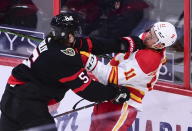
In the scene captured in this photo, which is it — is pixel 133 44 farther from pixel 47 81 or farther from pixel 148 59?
pixel 47 81

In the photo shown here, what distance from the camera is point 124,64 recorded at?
4117 millimetres

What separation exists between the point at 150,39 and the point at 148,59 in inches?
5.3

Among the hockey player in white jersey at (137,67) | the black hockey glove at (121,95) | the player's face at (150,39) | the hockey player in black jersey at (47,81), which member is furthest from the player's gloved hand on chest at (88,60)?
the player's face at (150,39)

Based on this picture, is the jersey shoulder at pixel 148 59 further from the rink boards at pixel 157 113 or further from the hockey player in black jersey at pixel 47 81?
the rink boards at pixel 157 113

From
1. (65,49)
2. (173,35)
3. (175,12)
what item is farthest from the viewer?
(175,12)

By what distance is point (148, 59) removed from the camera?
13.3ft

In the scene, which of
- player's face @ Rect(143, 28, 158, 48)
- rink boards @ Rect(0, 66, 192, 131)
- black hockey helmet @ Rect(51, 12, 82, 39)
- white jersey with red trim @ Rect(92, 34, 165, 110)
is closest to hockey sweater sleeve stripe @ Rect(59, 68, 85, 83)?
black hockey helmet @ Rect(51, 12, 82, 39)

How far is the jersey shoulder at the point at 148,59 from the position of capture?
159 inches

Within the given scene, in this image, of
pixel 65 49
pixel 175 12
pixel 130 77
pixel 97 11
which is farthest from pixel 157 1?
pixel 65 49

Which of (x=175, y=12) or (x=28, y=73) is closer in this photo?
(x=28, y=73)

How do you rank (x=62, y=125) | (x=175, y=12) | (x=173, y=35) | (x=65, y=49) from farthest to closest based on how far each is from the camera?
1. (x=62, y=125)
2. (x=175, y=12)
3. (x=173, y=35)
4. (x=65, y=49)

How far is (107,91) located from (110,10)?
3.73ft

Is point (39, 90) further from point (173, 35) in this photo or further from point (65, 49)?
point (173, 35)

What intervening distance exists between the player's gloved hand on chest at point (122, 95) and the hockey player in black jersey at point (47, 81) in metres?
0.11
